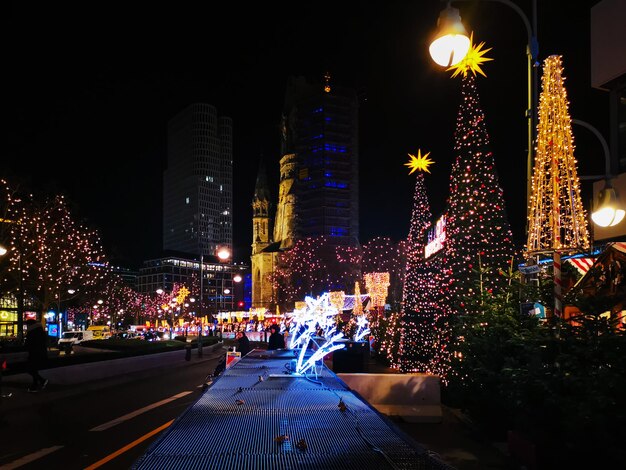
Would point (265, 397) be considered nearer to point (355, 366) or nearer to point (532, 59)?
point (532, 59)

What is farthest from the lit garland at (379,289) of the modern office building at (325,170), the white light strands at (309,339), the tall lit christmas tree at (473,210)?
the modern office building at (325,170)

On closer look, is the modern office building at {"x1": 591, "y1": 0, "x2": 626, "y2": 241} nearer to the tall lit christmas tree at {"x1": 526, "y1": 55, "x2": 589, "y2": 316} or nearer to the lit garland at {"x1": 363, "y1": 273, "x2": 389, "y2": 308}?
the tall lit christmas tree at {"x1": 526, "y1": 55, "x2": 589, "y2": 316}

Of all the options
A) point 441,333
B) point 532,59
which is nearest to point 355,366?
A: point 441,333

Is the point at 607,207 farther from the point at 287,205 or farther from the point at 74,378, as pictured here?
the point at 287,205

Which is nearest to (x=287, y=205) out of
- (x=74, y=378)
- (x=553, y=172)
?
(x=74, y=378)

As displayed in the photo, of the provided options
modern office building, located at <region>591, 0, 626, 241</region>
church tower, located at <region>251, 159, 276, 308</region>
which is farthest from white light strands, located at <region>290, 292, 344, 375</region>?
church tower, located at <region>251, 159, 276, 308</region>

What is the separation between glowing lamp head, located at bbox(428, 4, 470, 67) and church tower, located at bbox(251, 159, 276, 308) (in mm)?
119158

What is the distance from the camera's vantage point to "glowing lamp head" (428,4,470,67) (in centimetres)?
691

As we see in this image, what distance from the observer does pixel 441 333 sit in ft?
58.3

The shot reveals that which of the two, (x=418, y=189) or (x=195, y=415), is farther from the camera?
(x=418, y=189)

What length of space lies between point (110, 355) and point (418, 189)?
664 inches

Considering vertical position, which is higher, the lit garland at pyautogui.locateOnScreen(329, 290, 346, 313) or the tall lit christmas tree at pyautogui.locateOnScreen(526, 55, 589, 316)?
the tall lit christmas tree at pyautogui.locateOnScreen(526, 55, 589, 316)

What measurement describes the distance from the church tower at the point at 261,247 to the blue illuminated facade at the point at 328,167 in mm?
20239

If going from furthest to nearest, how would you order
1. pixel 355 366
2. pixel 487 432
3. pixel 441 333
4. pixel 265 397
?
pixel 441 333 < pixel 355 366 < pixel 487 432 < pixel 265 397
